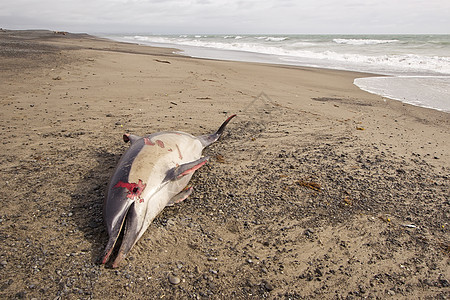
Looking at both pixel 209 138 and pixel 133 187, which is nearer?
pixel 133 187

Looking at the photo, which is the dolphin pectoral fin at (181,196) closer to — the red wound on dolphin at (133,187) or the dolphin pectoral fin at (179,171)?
the dolphin pectoral fin at (179,171)

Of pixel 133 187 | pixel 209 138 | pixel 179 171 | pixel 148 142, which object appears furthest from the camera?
pixel 209 138

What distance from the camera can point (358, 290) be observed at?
7.64ft

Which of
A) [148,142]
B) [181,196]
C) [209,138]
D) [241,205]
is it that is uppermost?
[148,142]

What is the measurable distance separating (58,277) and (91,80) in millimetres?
7030

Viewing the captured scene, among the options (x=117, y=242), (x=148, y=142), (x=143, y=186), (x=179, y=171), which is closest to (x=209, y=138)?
(x=148, y=142)

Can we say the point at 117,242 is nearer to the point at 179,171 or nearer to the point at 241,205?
the point at 179,171

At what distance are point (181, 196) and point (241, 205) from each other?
2.20 ft

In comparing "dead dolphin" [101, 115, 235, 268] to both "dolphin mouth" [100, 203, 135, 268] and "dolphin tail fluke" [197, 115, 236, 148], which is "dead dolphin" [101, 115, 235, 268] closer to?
"dolphin mouth" [100, 203, 135, 268]

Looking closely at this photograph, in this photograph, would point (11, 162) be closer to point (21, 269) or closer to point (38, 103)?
point (21, 269)

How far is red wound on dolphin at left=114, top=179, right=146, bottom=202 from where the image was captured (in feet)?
8.82

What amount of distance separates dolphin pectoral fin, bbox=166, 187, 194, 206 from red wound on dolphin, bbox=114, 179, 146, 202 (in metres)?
0.42

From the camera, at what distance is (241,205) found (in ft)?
10.8

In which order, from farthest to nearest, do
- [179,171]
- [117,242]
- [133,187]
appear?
[179,171]
[133,187]
[117,242]
